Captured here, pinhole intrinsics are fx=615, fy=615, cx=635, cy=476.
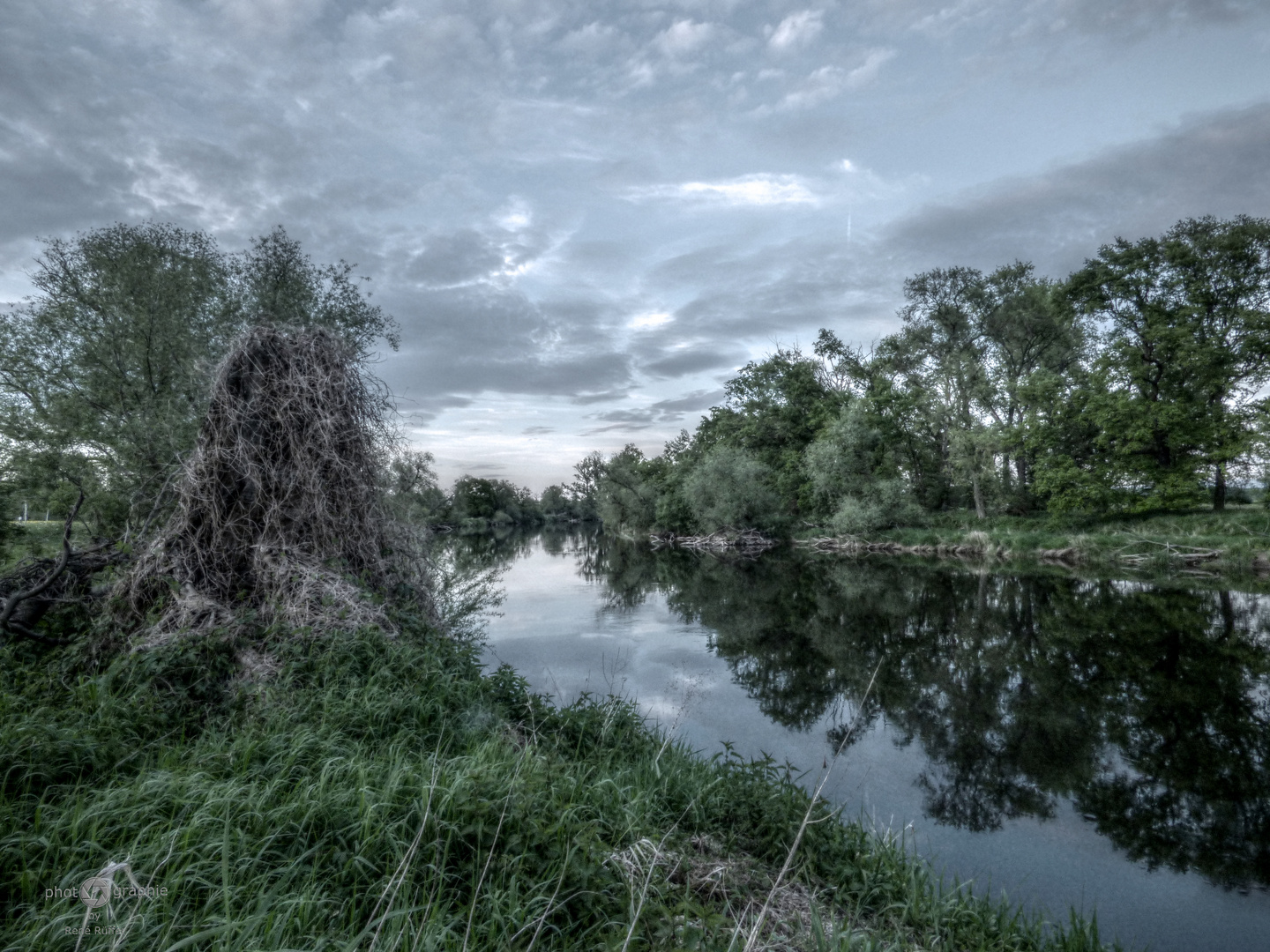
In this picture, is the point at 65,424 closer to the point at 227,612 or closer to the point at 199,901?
the point at 227,612

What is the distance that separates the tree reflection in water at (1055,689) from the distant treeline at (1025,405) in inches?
498

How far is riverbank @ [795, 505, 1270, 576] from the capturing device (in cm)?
2355

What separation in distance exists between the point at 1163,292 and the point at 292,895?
135 ft

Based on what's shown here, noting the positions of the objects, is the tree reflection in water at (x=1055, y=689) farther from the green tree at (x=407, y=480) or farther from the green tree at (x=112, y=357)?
the green tree at (x=112, y=357)

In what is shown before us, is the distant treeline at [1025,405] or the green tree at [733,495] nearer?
the distant treeline at [1025,405]

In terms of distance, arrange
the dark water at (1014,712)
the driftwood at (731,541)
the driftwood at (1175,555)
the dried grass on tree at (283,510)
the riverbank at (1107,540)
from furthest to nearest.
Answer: the driftwood at (731,541)
the driftwood at (1175,555)
the riverbank at (1107,540)
the dried grass on tree at (283,510)
the dark water at (1014,712)

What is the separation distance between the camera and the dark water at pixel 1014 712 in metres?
5.48

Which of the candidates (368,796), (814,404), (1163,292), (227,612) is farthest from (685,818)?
(814,404)

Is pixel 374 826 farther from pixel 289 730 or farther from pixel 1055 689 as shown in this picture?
pixel 1055 689

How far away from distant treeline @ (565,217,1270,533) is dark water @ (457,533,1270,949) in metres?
12.7

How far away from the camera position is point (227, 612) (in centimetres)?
599

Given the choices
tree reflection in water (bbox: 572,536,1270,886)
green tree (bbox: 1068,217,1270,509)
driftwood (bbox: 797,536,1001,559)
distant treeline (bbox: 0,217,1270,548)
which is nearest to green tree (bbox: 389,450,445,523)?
distant treeline (bbox: 0,217,1270,548)

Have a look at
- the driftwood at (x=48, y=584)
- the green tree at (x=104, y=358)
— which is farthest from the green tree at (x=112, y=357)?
the driftwood at (x=48, y=584)

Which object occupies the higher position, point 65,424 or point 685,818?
point 65,424
